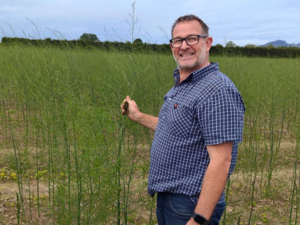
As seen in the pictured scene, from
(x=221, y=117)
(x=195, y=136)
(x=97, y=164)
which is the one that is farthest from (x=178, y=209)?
(x=97, y=164)

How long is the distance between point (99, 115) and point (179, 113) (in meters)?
0.77

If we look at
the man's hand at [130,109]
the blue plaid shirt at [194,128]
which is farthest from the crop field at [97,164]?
the blue plaid shirt at [194,128]

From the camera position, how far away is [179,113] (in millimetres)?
1521

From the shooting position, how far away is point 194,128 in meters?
1.48

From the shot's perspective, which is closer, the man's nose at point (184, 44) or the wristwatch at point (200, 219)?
the wristwatch at point (200, 219)

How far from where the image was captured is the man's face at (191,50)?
5.24 ft

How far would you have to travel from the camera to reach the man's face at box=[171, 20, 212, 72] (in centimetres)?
160

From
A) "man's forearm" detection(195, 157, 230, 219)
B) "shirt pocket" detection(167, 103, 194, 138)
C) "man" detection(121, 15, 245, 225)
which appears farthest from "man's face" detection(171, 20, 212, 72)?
"man's forearm" detection(195, 157, 230, 219)

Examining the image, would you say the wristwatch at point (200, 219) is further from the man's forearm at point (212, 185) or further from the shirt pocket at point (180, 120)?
the shirt pocket at point (180, 120)

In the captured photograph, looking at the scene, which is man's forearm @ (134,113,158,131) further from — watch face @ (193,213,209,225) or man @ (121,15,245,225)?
watch face @ (193,213,209,225)

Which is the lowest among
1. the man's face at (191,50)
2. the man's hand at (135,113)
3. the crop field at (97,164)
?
the crop field at (97,164)

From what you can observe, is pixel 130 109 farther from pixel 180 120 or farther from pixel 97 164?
pixel 180 120

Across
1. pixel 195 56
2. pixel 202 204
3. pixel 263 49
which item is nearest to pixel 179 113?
pixel 195 56

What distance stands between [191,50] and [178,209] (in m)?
0.81
